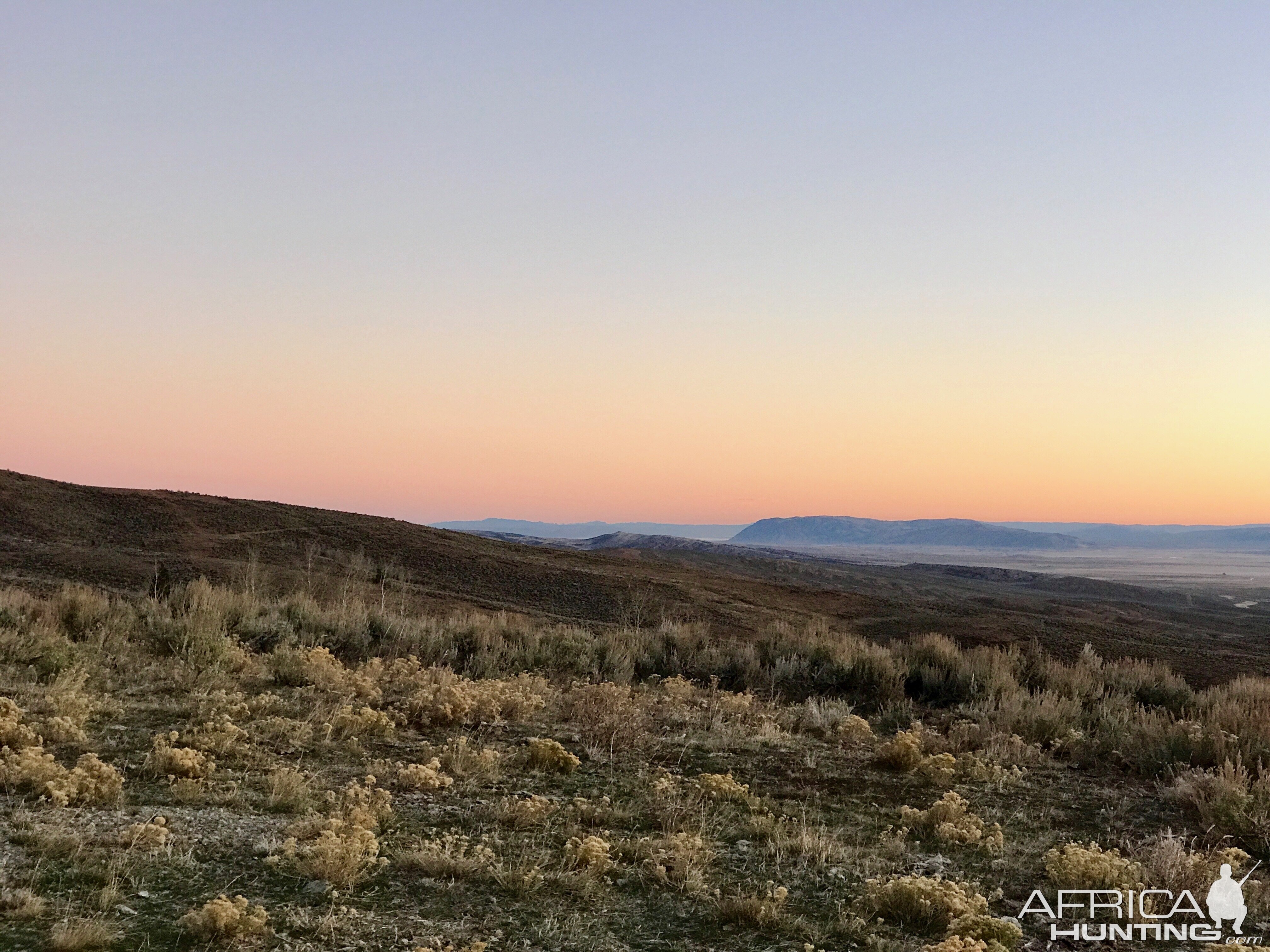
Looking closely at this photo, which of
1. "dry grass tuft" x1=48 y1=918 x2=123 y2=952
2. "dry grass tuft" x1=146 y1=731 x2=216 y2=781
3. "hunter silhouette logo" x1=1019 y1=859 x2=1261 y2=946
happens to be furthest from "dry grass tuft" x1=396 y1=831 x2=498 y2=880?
"hunter silhouette logo" x1=1019 y1=859 x2=1261 y2=946

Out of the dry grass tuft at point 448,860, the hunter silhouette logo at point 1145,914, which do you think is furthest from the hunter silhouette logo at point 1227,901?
the dry grass tuft at point 448,860

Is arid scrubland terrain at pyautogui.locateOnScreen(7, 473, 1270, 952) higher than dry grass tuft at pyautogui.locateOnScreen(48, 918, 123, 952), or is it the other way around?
dry grass tuft at pyautogui.locateOnScreen(48, 918, 123, 952)

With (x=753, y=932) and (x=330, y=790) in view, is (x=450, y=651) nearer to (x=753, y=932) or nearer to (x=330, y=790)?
(x=330, y=790)

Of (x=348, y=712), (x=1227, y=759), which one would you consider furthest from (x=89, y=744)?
(x=1227, y=759)

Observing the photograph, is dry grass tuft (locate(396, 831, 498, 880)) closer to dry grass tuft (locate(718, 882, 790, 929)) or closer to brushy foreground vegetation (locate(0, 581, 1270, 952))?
brushy foreground vegetation (locate(0, 581, 1270, 952))

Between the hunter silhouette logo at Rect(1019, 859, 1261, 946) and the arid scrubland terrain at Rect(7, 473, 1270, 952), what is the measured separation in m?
0.11

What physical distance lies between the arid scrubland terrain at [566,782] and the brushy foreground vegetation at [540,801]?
0.09ft

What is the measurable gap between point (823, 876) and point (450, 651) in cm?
896

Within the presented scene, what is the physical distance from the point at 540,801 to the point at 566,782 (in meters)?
1.04

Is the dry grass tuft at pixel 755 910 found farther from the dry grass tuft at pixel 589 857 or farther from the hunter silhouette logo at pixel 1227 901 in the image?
the hunter silhouette logo at pixel 1227 901

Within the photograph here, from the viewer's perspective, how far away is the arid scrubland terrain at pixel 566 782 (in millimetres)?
4590

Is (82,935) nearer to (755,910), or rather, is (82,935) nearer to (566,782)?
(755,910)

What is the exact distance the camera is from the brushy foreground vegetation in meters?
4.54

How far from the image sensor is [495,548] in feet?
133
